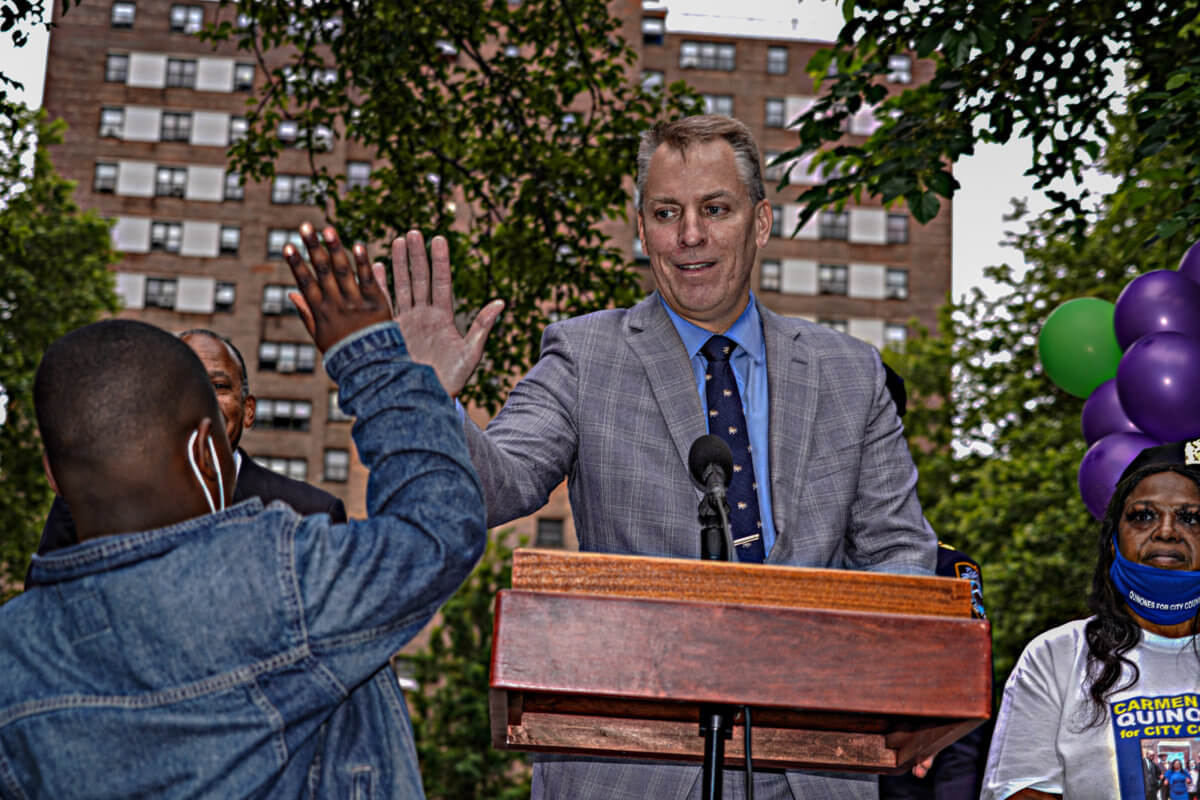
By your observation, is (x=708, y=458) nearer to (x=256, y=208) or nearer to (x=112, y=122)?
(x=256, y=208)

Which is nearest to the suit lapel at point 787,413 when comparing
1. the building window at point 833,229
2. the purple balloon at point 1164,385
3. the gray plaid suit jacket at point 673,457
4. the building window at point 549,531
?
the gray plaid suit jacket at point 673,457

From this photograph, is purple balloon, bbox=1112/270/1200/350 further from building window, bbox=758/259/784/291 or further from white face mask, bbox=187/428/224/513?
building window, bbox=758/259/784/291

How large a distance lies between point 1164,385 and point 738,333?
13.3ft

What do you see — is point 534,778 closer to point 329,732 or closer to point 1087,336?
point 329,732

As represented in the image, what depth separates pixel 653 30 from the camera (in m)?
74.6

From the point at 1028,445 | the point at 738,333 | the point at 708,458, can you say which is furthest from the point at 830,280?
the point at 708,458

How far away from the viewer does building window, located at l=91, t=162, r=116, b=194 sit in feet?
227

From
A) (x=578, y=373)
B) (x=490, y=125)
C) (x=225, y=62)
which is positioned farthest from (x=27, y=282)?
(x=225, y=62)

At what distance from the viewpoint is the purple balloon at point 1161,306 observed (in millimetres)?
7422

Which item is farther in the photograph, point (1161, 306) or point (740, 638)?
point (1161, 306)

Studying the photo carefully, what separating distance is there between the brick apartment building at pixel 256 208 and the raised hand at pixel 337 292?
6028 centimetres

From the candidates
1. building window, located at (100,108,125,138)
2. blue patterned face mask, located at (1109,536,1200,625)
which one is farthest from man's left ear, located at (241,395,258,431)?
building window, located at (100,108,125,138)

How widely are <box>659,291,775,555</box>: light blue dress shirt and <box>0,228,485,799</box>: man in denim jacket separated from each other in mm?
1199

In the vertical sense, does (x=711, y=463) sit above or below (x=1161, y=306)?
below
